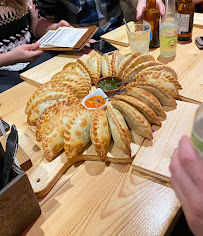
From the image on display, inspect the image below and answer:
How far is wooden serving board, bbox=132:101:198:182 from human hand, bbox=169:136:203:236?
1.01ft

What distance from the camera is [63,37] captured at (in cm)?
225

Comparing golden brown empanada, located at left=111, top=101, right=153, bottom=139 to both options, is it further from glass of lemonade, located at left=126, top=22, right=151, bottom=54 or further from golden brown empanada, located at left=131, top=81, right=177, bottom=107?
glass of lemonade, located at left=126, top=22, right=151, bottom=54

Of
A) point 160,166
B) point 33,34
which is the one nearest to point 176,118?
point 160,166

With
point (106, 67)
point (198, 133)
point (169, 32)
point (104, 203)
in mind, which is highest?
point (198, 133)

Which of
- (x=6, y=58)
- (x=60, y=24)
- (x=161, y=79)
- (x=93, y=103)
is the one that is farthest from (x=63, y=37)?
(x=161, y=79)

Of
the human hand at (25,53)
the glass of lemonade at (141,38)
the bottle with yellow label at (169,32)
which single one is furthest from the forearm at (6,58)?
the bottle with yellow label at (169,32)

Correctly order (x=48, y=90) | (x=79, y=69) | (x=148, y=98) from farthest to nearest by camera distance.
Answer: (x=79, y=69), (x=48, y=90), (x=148, y=98)

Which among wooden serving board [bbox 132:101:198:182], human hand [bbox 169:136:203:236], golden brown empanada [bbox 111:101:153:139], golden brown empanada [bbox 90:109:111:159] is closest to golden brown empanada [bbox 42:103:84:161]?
golden brown empanada [bbox 90:109:111:159]

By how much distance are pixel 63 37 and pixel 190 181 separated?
1.98 metres

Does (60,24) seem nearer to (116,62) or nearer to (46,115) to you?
(116,62)

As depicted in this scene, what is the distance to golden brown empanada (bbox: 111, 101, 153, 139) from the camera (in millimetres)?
1093

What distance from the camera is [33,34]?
9.38ft

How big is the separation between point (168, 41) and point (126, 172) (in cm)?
112

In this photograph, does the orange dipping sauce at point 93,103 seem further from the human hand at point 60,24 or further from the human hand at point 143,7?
the human hand at point 60,24
